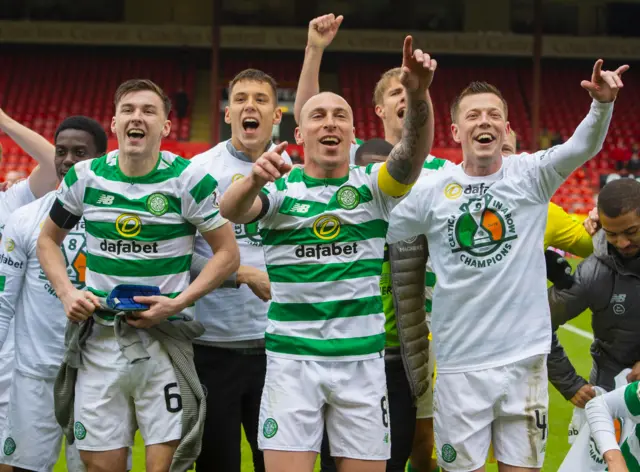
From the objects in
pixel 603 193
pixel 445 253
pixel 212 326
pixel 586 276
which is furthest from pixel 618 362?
pixel 212 326

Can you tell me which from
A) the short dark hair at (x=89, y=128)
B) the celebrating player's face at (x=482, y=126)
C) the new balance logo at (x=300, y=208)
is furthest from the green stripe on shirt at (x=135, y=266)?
the celebrating player's face at (x=482, y=126)

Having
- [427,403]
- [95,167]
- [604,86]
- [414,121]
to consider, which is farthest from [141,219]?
[604,86]

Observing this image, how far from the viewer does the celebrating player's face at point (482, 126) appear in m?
4.40

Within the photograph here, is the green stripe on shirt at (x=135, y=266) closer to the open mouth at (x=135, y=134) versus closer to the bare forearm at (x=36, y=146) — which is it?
the open mouth at (x=135, y=134)

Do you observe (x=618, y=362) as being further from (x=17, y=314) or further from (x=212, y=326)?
(x=17, y=314)

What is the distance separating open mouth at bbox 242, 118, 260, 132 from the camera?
505 centimetres

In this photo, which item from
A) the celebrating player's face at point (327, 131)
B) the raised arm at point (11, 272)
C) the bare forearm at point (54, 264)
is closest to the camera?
the celebrating player's face at point (327, 131)

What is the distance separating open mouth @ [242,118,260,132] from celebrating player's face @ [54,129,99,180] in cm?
82

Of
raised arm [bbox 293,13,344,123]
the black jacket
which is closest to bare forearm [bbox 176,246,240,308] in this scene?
raised arm [bbox 293,13,344,123]

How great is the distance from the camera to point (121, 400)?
14.2 feet

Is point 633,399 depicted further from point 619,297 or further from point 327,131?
point 327,131

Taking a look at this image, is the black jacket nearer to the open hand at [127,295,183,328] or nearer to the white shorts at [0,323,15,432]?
the open hand at [127,295,183,328]

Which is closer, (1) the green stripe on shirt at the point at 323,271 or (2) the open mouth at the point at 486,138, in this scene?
(1) the green stripe on shirt at the point at 323,271

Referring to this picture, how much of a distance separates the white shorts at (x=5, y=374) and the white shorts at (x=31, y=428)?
257 mm
